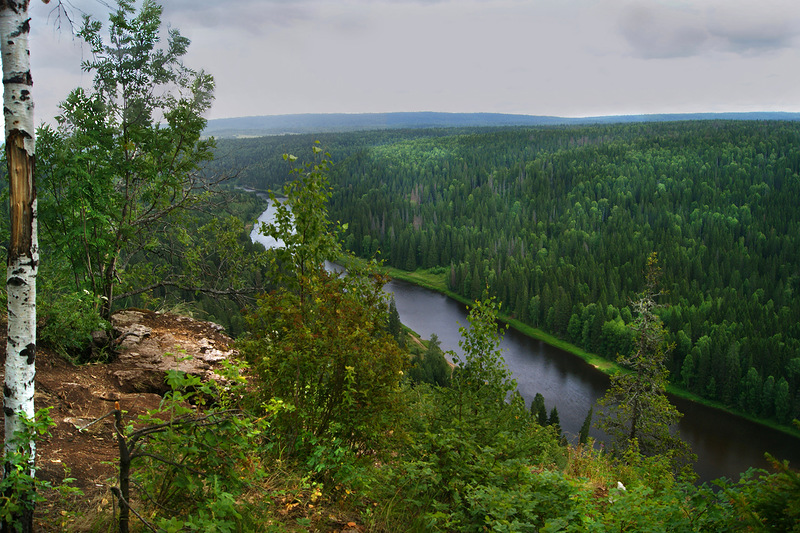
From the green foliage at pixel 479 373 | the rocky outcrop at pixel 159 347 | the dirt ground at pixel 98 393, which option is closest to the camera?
the dirt ground at pixel 98 393

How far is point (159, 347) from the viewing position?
408 inches

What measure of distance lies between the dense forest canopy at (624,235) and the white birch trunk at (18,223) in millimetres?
20572

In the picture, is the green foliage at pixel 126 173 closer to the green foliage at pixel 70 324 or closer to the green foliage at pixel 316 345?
the green foliage at pixel 70 324

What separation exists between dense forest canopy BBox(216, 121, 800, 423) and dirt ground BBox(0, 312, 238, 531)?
1417 centimetres

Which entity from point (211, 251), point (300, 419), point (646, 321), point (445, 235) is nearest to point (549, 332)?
point (445, 235)

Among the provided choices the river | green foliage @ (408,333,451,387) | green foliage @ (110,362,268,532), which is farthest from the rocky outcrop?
green foliage @ (408,333,451,387)

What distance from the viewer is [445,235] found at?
11775 centimetres

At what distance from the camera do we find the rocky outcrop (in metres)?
9.42

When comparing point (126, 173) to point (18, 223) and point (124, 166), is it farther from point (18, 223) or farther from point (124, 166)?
point (18, 223)

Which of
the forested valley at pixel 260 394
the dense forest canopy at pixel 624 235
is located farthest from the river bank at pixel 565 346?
the forested valley at pixel 260 394

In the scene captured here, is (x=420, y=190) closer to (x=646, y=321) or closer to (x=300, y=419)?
(x=646, y=321)

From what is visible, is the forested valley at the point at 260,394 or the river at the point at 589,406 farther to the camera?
the river at the point at 589,406

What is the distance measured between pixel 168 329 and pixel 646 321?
20.6 meters

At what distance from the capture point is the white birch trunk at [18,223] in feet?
13.5
